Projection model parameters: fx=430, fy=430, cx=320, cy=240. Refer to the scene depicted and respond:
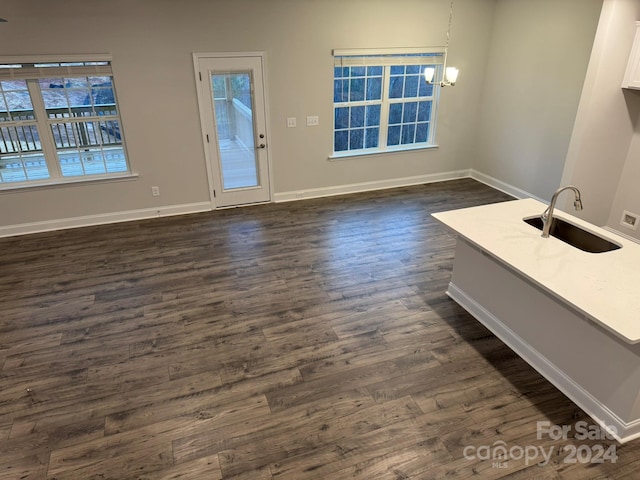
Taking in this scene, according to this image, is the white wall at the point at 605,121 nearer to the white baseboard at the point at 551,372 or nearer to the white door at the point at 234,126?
the white baseboard at the point at 551,372

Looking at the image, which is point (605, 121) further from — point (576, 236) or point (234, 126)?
point (234, 126)

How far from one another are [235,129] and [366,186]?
7.24 feet

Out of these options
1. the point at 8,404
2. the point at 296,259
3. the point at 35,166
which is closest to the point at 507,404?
the point at 296,259

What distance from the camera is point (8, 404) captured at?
2873 millimetres

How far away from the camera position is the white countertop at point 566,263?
7.97 feet

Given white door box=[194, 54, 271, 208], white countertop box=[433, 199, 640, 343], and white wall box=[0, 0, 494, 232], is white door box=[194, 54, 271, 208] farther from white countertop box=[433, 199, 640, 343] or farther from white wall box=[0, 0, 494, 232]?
white countertop box=[433, 199, 640, 343]

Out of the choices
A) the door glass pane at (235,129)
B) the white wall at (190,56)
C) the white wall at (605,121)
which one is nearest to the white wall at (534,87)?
the white wall at (190,56)

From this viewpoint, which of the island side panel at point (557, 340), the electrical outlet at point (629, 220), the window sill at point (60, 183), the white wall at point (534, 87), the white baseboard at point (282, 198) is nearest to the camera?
the island side panel at point (557, 340)

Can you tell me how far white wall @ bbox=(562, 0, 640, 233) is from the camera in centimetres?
414

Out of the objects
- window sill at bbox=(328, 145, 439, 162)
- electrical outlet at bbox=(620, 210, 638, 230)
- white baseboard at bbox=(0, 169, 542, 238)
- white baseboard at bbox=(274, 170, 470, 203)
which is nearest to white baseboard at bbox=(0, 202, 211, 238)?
white baseboard at bbox=(0, 169, 542, 238)

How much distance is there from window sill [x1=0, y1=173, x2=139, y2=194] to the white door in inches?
42.9

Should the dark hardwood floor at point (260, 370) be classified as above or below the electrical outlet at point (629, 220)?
below

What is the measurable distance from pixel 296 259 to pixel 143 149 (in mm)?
2537

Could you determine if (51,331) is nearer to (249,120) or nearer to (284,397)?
(284,397)
